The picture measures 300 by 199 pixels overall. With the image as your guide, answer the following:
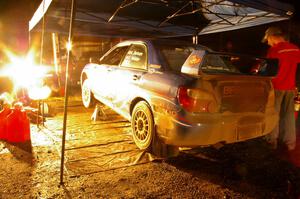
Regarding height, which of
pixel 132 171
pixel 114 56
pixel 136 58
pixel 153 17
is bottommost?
pixel 132 171

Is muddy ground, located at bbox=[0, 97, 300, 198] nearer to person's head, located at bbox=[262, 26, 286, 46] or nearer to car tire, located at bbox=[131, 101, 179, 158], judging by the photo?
car tire, located at bbox=[131, 101, 179, 158]

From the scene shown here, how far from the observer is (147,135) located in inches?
164

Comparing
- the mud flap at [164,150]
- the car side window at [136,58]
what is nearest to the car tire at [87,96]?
the car side window at [136,58]

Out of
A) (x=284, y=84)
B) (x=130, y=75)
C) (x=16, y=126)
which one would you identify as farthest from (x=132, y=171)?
(x=284, y=84)

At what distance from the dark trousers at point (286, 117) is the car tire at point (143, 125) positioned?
2.24m

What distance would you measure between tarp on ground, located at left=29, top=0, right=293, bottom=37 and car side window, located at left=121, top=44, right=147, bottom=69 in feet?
5.76

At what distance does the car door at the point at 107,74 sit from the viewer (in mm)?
5316

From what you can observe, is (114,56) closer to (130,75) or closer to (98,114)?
(98,114)

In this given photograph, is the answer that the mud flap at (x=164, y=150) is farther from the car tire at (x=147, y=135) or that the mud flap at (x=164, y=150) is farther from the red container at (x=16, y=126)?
the red container at (x=16, y=126)

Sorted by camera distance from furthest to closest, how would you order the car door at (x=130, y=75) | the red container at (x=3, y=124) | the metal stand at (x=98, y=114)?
the metal stand at (x=98, y=114) < the red container at (x=3, y=124) < the car door at (x=130, y=75)

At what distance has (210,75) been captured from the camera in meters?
3.41

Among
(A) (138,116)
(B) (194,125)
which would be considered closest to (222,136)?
(B) (194,125)

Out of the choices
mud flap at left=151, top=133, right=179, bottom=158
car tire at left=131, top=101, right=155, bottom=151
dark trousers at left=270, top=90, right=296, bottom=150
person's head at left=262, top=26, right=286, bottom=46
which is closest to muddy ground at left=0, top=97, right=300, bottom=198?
mud flap at left=151, top=133, right=179, bottom=158

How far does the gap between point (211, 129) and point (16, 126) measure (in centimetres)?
333
